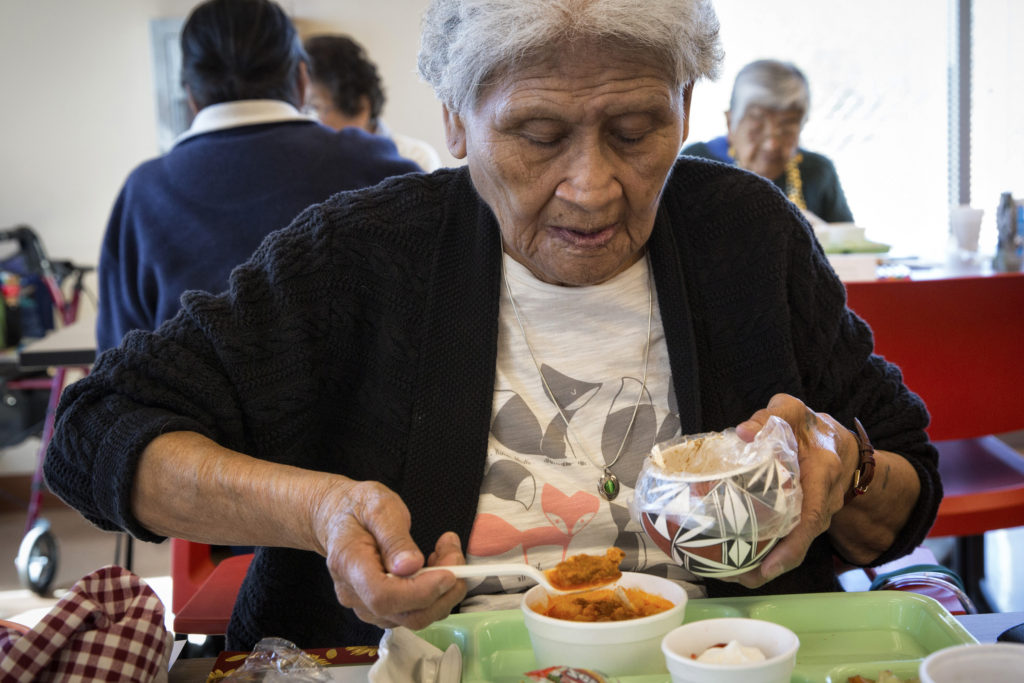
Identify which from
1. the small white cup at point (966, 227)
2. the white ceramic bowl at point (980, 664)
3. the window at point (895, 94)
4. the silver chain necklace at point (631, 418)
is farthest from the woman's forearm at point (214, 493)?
the window at point (895, 94)

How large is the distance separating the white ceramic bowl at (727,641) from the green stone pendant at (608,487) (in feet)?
1.19

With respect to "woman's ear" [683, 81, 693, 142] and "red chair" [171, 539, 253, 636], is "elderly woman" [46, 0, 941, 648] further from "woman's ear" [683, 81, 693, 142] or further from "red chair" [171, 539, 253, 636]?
"red chair" [171, 539, 253, 636]

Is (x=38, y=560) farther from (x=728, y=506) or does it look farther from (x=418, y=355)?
(x=728, y=506)

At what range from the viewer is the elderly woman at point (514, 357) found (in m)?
1.08

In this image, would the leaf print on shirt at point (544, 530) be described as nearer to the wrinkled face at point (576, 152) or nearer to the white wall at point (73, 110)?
the wrinkled face at point (576, 152)

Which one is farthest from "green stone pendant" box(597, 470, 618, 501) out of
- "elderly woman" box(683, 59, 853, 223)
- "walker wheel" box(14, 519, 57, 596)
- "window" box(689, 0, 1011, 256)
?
"window" box(689, 0, 1011, 256)

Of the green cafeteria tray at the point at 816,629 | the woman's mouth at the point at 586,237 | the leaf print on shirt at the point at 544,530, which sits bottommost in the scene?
the green cafeteria tray at the point at 816,629

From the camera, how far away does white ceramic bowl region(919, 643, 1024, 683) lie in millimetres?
723


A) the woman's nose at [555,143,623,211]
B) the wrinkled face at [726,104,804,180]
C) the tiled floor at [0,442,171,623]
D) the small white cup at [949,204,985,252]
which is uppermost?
the wrinkled face at [726,104,804,180]

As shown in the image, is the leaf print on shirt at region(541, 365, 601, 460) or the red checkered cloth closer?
the red checkered cloth

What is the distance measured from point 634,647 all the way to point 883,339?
148 cm

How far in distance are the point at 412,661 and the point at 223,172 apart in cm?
155

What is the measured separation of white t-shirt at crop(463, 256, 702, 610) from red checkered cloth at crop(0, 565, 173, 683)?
1.31 ft

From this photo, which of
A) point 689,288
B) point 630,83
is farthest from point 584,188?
point 689,288
